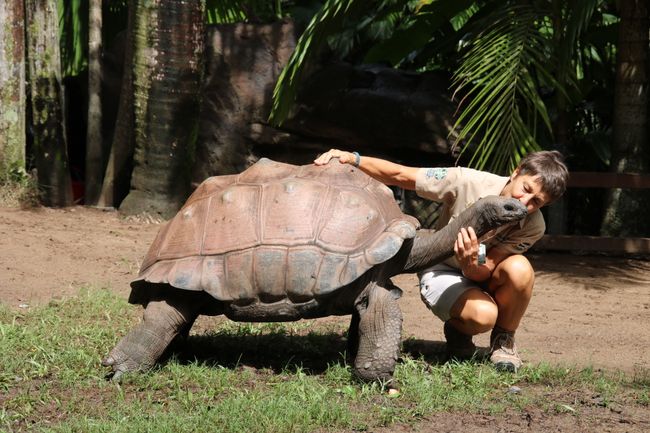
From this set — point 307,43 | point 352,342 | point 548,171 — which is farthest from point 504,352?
point 307,43

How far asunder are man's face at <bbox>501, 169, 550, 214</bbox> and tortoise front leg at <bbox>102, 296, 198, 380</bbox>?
173 cm

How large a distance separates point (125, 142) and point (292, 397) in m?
5.77

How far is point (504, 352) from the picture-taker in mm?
4992

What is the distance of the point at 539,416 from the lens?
4.30m

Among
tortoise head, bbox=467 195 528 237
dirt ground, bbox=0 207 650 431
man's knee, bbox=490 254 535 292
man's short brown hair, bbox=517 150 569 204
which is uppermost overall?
man's short brown hair, bbox=517 150 569 204

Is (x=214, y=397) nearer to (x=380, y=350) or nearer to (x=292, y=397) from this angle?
(x=292, y=397)

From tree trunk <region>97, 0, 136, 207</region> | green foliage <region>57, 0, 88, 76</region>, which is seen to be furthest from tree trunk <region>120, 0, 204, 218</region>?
green foliage <region>57, 0, 88, 76</region>

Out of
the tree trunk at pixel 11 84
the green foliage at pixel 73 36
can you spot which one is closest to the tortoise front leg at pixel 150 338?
the tree trunk at pixel 11 84

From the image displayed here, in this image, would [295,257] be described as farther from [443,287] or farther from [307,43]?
[307,43]

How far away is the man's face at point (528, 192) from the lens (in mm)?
4645

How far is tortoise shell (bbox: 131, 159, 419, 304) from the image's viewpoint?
178 inches

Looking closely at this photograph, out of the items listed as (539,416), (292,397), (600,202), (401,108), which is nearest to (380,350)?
(292,397)

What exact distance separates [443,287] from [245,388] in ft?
Answer: 3.93

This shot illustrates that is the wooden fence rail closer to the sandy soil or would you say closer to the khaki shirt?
the sandy soil
